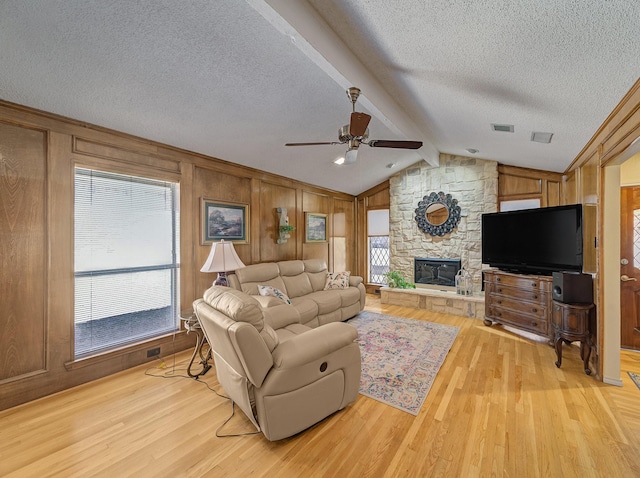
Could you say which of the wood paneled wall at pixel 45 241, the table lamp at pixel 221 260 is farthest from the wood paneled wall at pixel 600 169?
the wood paneled wall at pixel 45 241

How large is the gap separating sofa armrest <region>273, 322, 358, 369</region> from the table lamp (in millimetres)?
1617

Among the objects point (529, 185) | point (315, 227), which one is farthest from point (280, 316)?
point (529, 185)

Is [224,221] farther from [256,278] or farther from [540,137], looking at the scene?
[540,137]

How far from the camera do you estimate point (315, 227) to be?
5.61 meters

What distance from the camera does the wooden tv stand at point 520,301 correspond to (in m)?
3.40

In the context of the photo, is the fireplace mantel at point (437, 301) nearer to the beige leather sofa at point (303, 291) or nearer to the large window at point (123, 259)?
the beige leather sofa at point (303, 291)

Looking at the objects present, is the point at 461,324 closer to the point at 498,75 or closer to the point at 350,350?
the point at 350,350

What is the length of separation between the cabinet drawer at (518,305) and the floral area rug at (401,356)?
758 millimetres

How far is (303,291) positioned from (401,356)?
6.09ft

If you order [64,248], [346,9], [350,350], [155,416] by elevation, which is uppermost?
[346,9]

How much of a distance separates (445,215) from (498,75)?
355cm

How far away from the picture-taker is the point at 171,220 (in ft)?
10.8

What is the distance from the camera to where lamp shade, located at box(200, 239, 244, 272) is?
3.12m

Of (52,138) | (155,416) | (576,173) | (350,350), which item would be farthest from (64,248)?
(576,173)
